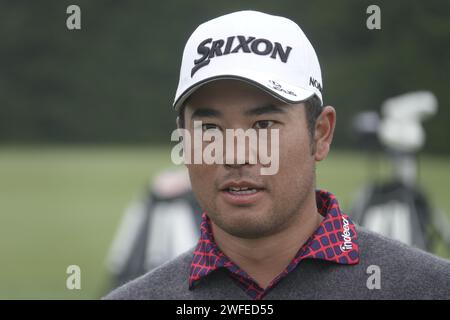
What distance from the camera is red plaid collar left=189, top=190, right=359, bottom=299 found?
111 cm

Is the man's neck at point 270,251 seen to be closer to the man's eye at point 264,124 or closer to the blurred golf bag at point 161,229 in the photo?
the man's eye at point 264,124

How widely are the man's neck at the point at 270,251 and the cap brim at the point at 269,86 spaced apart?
0.53 ft

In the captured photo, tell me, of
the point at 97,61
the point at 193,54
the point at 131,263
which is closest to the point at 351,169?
the point at 97,61

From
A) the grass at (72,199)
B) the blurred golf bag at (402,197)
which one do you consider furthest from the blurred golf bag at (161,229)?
the grass at (72,199)

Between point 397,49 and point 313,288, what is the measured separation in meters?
4.99

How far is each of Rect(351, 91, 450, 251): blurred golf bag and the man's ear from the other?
1559 millimetres

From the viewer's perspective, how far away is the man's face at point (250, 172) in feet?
3.58

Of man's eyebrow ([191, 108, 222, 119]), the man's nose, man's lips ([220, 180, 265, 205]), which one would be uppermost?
man's eyebrow ([191, 108, 222, 119])

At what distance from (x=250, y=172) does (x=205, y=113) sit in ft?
0.32

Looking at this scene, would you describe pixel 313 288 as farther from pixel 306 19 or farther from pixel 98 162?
pixel 98 162

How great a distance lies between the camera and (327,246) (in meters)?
1.12

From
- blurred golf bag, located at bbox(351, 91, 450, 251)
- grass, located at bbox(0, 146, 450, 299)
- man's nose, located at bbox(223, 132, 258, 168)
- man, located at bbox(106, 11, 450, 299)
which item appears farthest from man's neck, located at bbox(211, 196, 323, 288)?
grass, located at bbox(0, 146, 450, 299)

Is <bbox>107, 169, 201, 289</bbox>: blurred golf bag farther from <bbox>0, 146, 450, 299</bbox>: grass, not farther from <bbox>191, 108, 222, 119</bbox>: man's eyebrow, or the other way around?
<bbox>191, 108, 222, 119</bbox>: man's eyebrow
